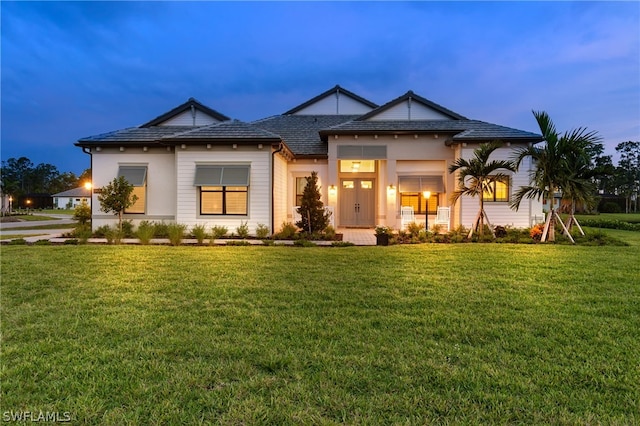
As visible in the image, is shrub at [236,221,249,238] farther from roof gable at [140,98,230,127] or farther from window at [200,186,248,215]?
roof gable at [140,98,230,127]

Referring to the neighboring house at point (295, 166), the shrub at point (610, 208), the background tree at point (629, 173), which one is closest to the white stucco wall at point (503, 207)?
the neighboring house at point (295, 166)

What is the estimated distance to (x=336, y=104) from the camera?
19.8 m

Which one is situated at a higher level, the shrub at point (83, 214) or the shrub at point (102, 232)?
the shrub at point (83, 214)

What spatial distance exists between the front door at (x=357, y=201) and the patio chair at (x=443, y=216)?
11.0 feet

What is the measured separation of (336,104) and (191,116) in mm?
8362

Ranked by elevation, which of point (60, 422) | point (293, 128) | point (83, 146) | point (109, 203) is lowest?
point (60, 422)

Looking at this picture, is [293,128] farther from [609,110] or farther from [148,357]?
[609,110]

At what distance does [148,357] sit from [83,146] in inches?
580

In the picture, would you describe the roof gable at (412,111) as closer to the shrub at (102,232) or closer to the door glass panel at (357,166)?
the door glass panel at (357,166)

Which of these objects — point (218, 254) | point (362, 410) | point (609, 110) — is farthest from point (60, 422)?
point (609, 110)

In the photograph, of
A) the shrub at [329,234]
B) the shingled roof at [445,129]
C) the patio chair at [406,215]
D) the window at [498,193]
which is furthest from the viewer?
the patio chair at [406,215]

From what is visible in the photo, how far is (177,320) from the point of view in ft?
12.6

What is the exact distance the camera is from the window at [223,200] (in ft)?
43.4

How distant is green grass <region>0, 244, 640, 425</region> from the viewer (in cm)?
223
